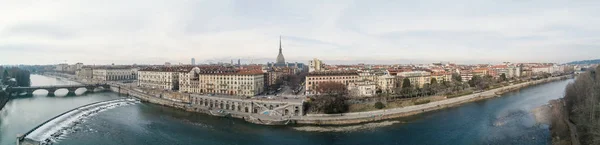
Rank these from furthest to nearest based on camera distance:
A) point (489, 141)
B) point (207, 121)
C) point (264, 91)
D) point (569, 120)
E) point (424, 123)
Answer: point (264, 91) → point (207, 121) → point (424, 123) → point (569, 120) → point (489, 141)

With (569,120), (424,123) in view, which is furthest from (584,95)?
(424,123)

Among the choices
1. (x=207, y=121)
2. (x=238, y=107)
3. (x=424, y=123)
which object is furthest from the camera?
(x=238, y=107)

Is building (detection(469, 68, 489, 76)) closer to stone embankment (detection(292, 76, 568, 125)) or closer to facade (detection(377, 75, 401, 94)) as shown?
facade (detection(377, 75, 401, 94))

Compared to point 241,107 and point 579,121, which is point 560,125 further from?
point 241,107

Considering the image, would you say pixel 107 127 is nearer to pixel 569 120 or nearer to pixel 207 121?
pixel 207 121

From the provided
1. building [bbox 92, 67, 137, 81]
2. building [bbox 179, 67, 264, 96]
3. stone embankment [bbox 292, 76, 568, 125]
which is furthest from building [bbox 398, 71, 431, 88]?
building [bbox 92, 67, 137, 81]

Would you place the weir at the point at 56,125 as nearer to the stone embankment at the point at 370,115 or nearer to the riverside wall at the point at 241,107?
the riverside wall at the point at 241,107
